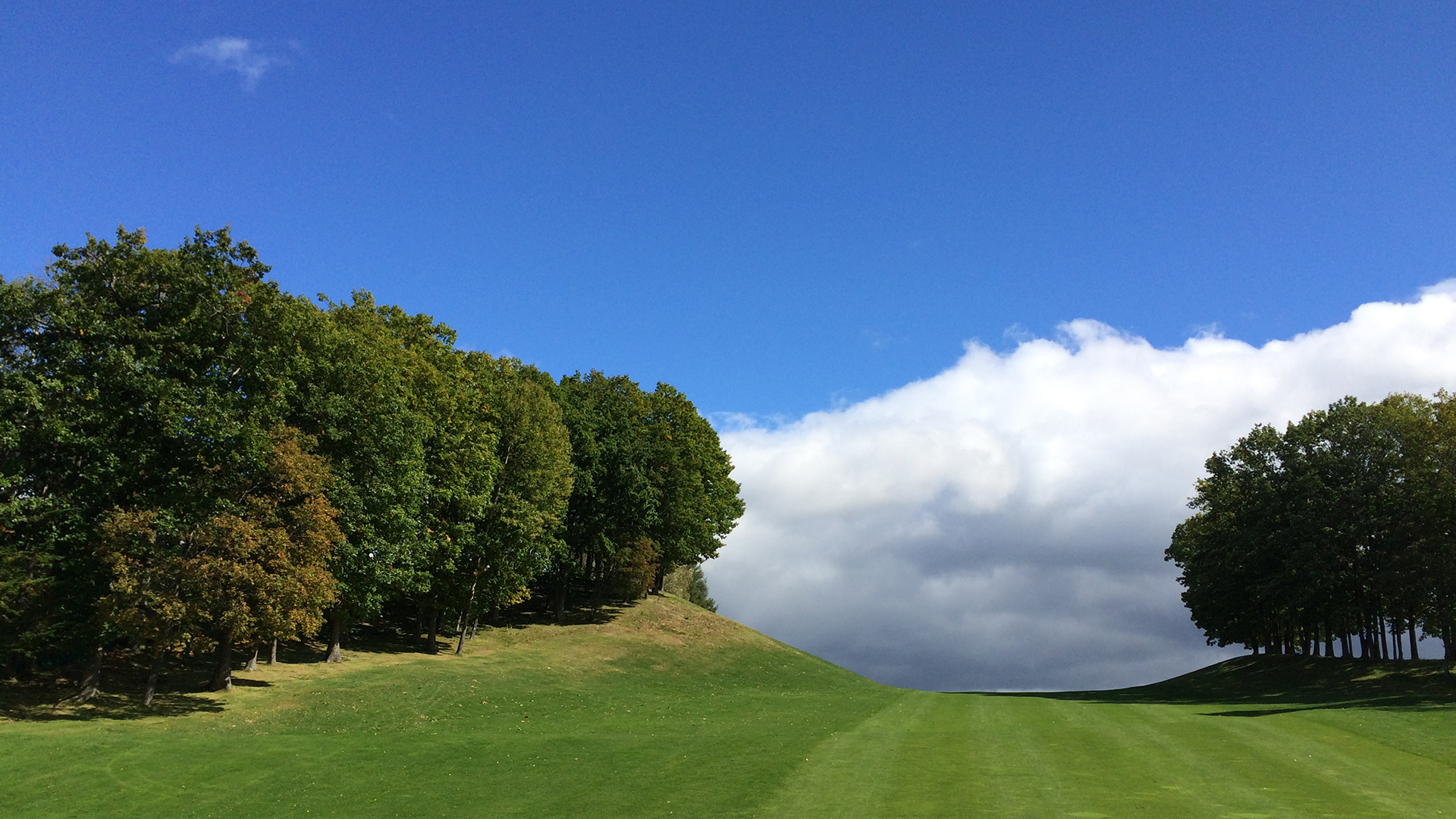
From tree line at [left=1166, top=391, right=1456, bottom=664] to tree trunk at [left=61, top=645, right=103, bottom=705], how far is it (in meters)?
73.3

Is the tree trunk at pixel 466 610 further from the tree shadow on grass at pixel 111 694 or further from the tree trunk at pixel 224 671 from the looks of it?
the tree trunk at pixel 224 671

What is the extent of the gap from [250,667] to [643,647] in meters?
30.9

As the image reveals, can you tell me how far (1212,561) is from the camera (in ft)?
262

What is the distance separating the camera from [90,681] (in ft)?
120

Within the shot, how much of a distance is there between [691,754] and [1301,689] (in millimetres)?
54165

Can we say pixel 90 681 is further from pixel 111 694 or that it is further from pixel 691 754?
pixel 691 754

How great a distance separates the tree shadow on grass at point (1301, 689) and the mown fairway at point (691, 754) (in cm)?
85

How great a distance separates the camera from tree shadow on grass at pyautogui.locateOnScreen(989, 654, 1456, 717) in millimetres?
46219

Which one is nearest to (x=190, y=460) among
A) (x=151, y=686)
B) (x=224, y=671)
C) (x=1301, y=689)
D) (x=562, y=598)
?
(x=151, y=686)

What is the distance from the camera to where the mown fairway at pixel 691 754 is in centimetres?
2256

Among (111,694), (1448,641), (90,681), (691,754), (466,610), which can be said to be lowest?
(691,754)

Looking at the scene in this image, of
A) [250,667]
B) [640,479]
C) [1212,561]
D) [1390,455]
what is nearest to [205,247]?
[250,667]

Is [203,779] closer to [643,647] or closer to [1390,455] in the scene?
[643,647]

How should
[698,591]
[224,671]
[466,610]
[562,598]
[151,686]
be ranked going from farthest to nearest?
1. [698,591]
2. [562,598]
3. [466,610]
4. [224,671]
5. [151,686]
